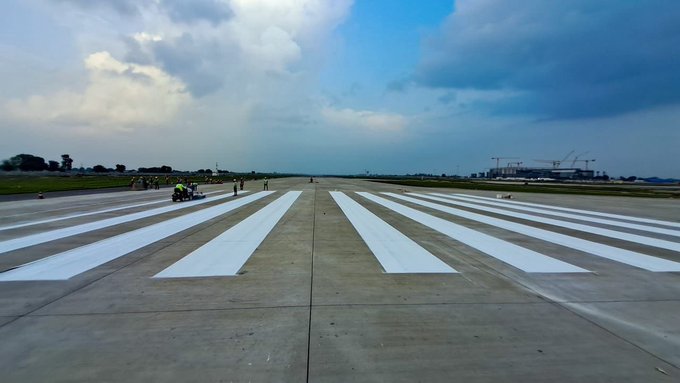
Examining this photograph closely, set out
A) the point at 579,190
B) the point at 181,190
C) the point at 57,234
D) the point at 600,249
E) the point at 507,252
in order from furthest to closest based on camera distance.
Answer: the point at 579,190 → the point at 181,190 → the point at 57,234 → the point at 600,249 → the point at 507,252

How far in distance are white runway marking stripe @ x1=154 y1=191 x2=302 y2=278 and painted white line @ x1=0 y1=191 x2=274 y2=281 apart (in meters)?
1.67

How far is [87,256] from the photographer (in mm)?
7145

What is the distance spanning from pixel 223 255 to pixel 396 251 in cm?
403

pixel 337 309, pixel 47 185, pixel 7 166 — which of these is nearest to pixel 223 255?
pixel 337 309

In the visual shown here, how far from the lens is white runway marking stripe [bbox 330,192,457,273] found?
6.33 metres

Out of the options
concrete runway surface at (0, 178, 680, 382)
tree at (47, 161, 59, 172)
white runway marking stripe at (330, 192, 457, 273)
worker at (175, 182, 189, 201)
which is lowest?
concrete runway surface at (0, 178, 680, 382)

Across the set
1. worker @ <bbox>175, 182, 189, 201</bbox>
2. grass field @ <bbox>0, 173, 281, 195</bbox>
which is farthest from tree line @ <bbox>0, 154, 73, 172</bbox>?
worker @ <bbox>175, 182, 189, 201</bbox>

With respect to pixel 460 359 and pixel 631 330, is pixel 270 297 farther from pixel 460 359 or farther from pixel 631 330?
pixel 631 330

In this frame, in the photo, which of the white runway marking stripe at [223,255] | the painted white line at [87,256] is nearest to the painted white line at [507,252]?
the white runway marking stripe at [223,255]

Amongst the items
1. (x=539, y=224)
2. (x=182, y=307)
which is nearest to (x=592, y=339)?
(x=182, y=307)

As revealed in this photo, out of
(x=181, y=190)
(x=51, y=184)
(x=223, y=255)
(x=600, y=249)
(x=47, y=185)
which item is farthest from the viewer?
(x=51, y=184)

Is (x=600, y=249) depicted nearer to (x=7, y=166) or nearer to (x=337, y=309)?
(x=337, y=309)

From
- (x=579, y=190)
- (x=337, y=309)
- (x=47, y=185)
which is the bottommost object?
(x=337, y=309)

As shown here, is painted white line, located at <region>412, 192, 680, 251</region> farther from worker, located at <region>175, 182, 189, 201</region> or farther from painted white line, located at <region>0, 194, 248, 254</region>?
worker, located at <region>175, 182, 189, 201</region>
